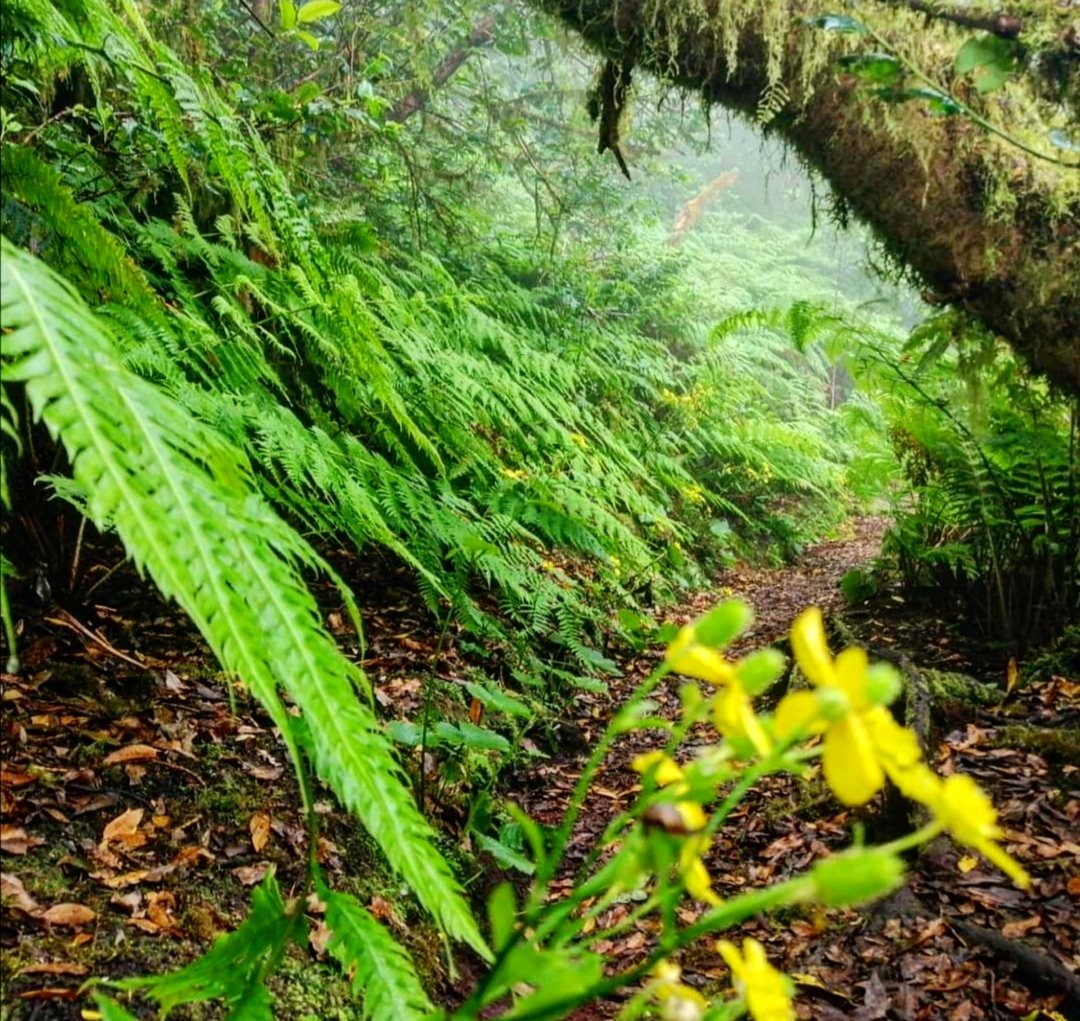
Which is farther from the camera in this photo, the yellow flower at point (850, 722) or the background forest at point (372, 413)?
the background forest at point (372, 413)

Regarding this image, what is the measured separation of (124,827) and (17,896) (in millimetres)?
293

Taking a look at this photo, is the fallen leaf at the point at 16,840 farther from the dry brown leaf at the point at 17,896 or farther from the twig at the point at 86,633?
the twig at the point at 86,633

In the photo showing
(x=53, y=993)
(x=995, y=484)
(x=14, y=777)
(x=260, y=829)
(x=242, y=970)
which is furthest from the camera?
(x=995, y=484)

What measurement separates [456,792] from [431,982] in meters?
0.77

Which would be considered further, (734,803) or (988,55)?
(988,55)

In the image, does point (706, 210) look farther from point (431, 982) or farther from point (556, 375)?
point (431, 982)

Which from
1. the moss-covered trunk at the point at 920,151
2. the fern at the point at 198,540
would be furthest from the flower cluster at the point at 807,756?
the moss-covered trunk at the point at 920,151

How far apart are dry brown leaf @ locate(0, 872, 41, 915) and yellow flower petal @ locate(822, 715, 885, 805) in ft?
4.52

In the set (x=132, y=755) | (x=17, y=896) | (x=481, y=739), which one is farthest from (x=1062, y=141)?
(x=17, y=896)

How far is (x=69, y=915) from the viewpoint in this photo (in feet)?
4.34

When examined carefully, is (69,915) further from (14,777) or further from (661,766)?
(661,766)

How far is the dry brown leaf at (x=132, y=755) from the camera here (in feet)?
5.73

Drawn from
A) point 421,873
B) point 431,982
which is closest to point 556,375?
point 431,982

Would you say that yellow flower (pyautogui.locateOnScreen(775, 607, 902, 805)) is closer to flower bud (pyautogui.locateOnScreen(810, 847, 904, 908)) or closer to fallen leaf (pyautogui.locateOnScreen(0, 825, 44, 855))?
flower bud (pyautogui.locateOnScreen(810, 847, 904, 908))
